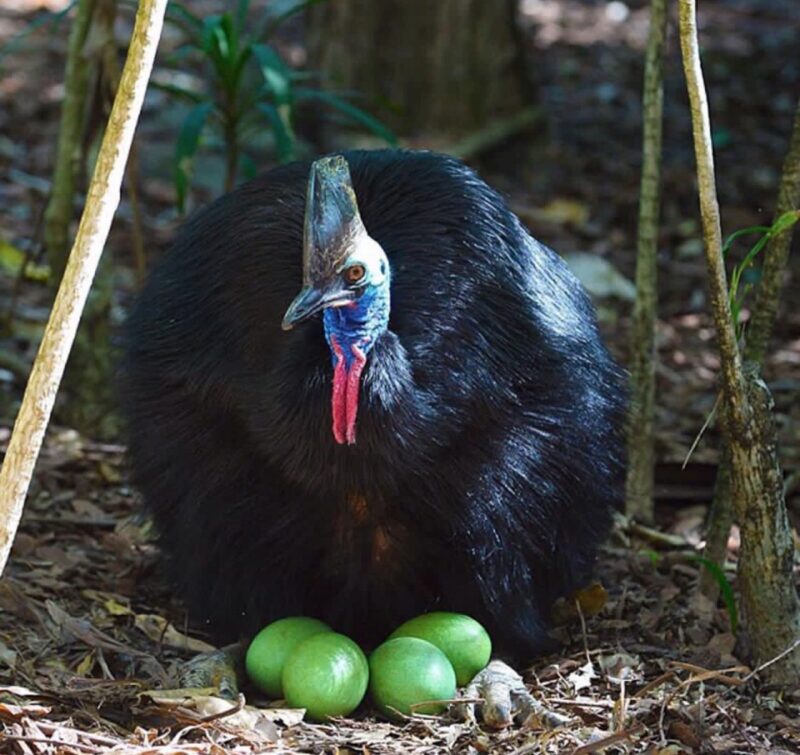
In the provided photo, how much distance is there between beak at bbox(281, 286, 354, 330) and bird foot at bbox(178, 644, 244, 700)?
3.02ft

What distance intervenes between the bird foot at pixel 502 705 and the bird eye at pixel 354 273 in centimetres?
92

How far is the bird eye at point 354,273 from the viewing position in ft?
10.8

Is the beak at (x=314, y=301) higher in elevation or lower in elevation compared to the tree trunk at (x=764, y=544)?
higher

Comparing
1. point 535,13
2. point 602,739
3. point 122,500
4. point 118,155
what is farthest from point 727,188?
point 118,155

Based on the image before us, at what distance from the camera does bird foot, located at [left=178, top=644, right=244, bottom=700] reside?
12.1 feet

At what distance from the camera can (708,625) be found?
4.02m

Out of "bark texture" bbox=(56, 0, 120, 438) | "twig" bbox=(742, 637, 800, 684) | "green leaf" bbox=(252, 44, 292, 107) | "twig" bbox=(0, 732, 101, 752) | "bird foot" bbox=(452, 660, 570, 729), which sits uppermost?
"green leaf" bbox=(252, 44, 292, 107)

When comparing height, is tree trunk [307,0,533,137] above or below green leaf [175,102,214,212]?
above

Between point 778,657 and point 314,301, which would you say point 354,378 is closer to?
point 314,301

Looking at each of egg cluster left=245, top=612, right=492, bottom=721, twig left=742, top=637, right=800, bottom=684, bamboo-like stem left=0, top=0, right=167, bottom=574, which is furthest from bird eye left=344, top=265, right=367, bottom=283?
twig left=742, top=637, right=800, bottom=684

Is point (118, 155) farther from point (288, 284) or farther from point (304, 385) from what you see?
point (288, 284)

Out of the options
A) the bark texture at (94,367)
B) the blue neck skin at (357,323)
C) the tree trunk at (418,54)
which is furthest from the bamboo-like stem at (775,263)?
the tree trunk at (418,54)

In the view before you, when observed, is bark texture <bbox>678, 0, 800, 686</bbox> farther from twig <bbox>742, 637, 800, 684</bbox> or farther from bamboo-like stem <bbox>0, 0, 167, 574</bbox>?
bamboo-like stem <bbox>0, 0, 167, 574</bbox>

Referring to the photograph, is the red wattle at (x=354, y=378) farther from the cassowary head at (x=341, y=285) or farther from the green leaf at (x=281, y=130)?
the green leaf at (x=281, y=130)
